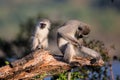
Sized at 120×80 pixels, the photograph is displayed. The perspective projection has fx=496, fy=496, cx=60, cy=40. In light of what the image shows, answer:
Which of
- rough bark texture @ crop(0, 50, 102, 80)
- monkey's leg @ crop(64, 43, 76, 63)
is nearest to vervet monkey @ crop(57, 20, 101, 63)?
monkey's leg @ crop(64, 43, 76, 63)

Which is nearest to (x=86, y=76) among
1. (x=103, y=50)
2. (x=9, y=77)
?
(x=103, y=50)

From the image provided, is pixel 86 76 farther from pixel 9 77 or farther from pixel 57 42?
pixel 9 77

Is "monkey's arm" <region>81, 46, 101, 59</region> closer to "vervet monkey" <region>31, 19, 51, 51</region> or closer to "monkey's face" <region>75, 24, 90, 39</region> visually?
"monkey's face" <region>75, 24, 90, 39</region>

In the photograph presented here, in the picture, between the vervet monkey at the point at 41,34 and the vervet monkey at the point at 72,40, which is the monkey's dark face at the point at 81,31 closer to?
the vervet monkey at the point at 72,40

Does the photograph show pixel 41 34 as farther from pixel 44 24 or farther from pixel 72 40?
pixel 72 40

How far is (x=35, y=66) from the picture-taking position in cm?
931

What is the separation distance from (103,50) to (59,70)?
3053 mm

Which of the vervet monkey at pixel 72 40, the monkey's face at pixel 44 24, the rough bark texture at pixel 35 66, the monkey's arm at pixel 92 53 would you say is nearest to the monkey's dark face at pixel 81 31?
the vervet monkey at pixel 72 40

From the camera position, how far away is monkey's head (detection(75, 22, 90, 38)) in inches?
384

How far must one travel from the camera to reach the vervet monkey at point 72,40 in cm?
961

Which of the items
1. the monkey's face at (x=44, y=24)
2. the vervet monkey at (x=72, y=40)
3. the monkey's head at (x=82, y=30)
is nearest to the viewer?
the vervet monkey at (x=72, y=40)

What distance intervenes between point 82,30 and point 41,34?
4.91 ft

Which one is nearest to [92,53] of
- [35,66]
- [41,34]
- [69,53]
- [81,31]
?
[69,53]

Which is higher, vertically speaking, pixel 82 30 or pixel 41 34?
pixel 82 30
